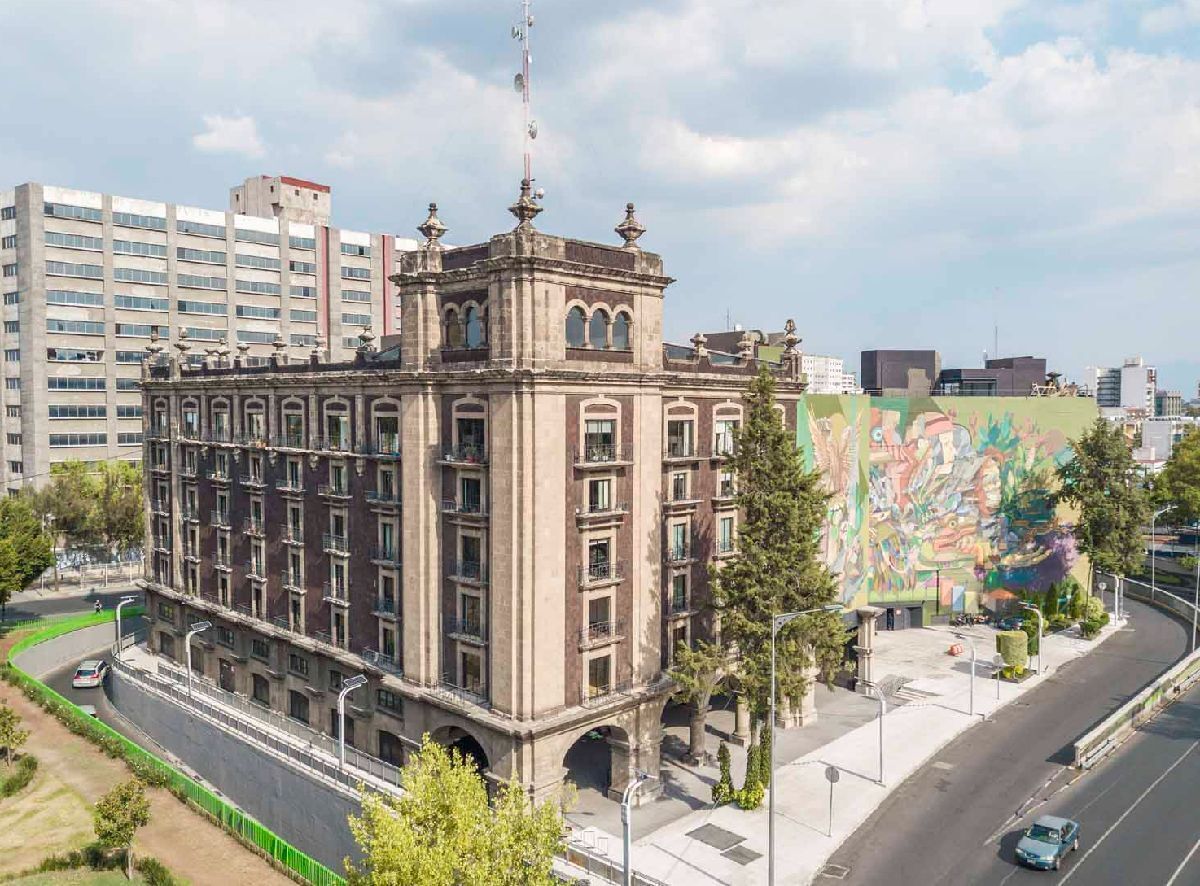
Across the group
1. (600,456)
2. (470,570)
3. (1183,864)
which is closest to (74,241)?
(470,570)

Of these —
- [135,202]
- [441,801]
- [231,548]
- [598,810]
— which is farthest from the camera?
[135,202]

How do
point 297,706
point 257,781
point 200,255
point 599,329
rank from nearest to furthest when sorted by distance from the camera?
point 599,329
point 257,781
point 297,706
point 200,255

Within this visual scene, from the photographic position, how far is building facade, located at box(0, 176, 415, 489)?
109312mm

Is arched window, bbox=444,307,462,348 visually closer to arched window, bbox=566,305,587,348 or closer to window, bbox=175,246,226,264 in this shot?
arched window, bbox=566,305,587,348

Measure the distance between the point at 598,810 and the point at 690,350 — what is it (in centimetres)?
2810

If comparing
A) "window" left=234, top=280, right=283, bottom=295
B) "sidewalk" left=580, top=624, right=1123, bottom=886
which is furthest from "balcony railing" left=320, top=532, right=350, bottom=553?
"window" left=234, top=280, right=283, bottom=295

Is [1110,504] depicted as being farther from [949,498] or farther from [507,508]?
[507,508]

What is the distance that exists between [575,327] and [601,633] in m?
16.3

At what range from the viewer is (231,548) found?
65.8 metres

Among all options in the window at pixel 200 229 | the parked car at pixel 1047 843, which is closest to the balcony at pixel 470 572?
the parked car at pixel 1047 843

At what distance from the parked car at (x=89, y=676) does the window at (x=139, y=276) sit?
60653 mm

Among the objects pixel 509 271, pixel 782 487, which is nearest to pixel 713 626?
pixel 782 487

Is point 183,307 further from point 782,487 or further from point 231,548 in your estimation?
point 782,487

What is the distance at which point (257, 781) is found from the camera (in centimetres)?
5238
